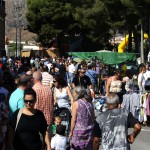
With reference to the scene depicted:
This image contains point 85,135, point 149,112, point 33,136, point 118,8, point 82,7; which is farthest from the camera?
point 82,7

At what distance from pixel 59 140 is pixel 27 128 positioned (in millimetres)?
2645

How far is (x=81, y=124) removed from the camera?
1034cm

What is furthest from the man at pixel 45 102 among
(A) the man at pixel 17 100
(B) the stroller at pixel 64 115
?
(B) the stroller at pixel 64 115

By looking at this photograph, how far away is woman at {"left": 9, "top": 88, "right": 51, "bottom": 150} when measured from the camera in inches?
318

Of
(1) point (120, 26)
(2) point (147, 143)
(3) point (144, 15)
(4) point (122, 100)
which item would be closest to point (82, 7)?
(1) point (120, 26)

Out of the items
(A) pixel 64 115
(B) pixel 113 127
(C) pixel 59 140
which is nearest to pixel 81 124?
(C) pixel 59 140

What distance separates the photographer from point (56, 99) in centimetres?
1343

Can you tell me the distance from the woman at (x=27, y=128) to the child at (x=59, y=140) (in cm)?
245

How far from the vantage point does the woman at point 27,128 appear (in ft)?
26.5

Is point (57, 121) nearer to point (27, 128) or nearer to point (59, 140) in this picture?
point (59, 140)

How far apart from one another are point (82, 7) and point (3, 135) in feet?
191

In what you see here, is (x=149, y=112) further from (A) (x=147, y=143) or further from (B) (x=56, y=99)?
(B) (x=56, y=99)

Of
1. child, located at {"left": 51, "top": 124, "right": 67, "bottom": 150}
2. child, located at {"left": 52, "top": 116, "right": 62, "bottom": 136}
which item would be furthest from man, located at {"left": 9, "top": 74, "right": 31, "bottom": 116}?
child, located at {"left": 52, "top": 116, "right": 62, "bottom": 136}

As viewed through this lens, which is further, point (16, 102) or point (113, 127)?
point (16, 102)
